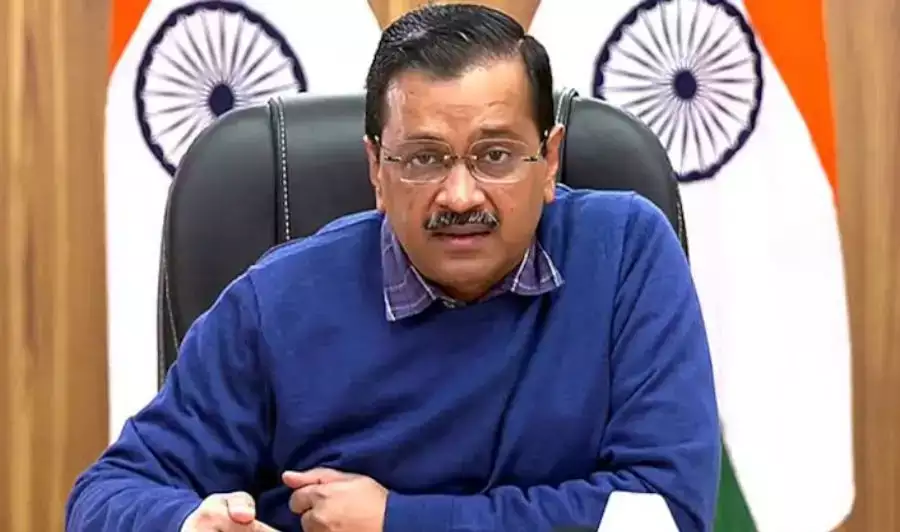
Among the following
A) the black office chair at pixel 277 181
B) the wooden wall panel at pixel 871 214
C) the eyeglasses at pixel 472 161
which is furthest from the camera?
the wooden wall panel at pixel 871 214

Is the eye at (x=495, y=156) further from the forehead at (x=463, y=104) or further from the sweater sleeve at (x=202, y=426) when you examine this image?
the sweater sleeve at (x=202, y=426)

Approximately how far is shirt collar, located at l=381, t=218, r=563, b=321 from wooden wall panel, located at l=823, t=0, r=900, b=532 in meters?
Result: 1.00

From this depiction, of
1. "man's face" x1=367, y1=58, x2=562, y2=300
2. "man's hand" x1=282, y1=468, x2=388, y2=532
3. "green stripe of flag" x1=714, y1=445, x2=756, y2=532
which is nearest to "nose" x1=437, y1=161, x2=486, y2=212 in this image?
"man's face" x1=367, y1=58, x2=562, y2=300

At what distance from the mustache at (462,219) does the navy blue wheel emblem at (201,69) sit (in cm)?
97

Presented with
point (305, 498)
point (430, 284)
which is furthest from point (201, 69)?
point (305, 498)

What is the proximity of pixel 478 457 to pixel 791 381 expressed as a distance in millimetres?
1049

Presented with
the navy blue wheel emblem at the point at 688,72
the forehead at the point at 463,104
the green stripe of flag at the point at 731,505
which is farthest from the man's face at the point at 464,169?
the green stripe of flag at the point at 731,505

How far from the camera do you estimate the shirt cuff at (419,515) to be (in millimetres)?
1130

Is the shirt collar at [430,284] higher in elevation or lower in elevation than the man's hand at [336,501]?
higher

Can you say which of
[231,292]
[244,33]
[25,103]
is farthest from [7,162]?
[231,292]

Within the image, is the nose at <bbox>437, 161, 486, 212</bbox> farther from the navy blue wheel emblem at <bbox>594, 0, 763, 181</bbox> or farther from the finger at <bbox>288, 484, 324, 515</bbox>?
the navy blue wheel emblem at <bbox>594, 0, 763, 181</bbox>

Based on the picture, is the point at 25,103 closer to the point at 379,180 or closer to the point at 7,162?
the point at 7,162

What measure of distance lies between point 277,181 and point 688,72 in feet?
3.04

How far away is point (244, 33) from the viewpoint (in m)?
2.07
